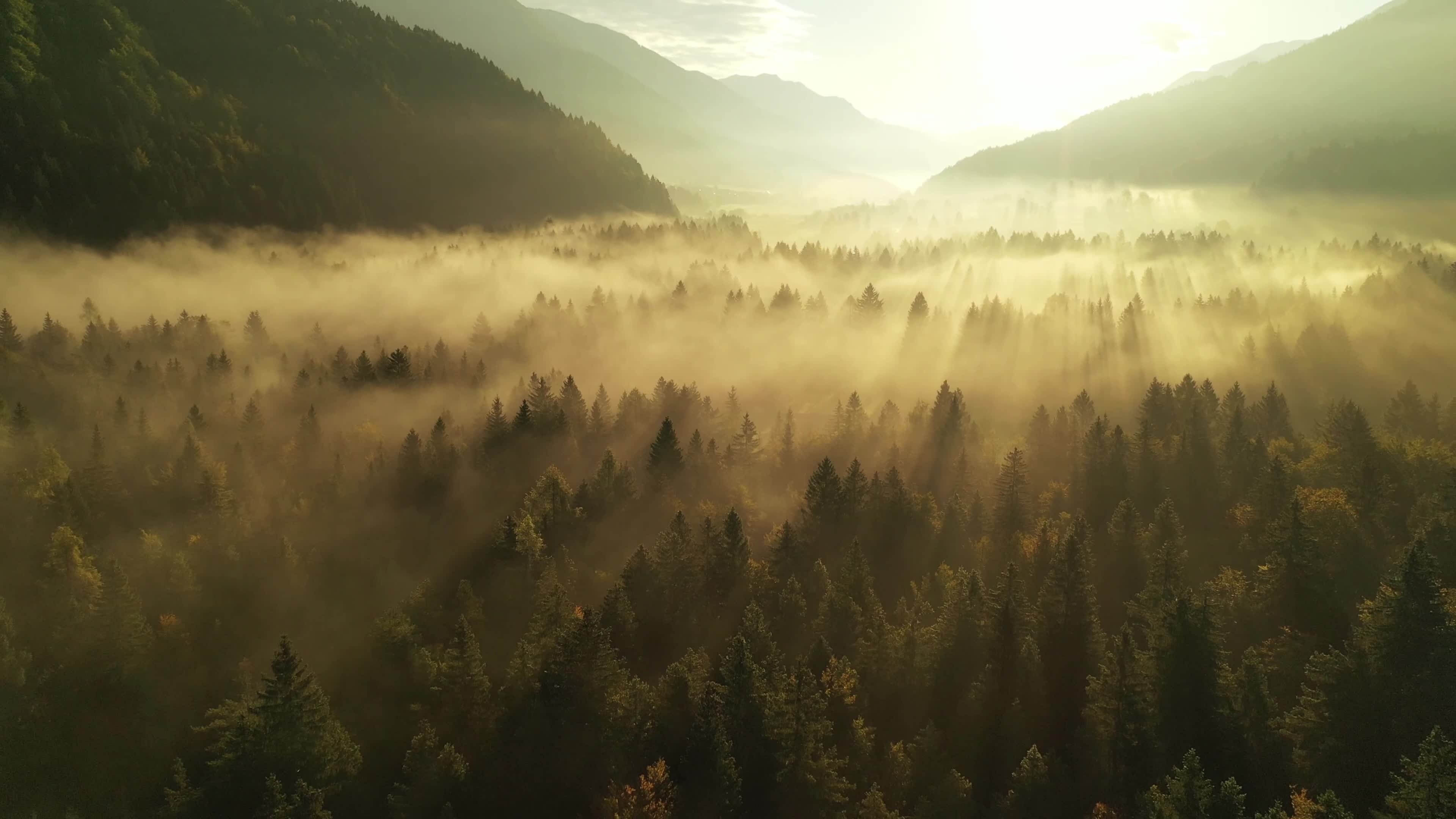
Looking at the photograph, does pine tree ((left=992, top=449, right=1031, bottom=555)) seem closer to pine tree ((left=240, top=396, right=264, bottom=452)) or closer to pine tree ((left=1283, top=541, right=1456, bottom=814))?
pine tree ((left=1283, top=541, right=1456, bottom=814))

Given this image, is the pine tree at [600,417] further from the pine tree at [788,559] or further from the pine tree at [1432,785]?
the pine tree at [1432,785]

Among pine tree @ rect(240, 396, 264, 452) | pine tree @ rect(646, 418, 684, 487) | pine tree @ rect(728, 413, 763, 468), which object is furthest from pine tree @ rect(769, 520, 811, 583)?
pine tree @ rect(240, 396, 264, 452)

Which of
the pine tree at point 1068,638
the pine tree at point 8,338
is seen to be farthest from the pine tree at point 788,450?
the pine tree at point 8,338

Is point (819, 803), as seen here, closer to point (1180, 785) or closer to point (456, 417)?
point (1180, 785)

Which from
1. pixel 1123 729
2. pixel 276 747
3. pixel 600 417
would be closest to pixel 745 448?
pixel 600 417

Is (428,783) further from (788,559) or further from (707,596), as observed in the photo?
(788,559)

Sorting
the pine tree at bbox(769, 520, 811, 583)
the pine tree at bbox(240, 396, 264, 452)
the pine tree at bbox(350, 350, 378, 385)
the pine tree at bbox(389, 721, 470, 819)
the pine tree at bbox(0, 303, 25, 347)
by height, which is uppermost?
the pine tree at bbox(0, 303, 25, 347)

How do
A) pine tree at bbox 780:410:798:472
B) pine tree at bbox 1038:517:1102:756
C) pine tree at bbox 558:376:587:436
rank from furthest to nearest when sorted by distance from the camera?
1. pine tree at bbox 558:376:587:436
2. pine tree at bbox 780:410:798:472
3. pine tree at bbox 1038:517:1102:756
